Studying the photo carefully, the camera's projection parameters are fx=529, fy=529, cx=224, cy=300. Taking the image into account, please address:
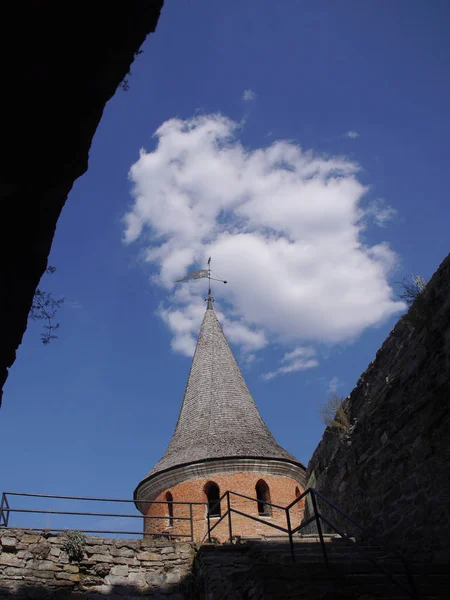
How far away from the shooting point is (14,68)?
269cm

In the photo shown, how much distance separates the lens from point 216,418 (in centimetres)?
1981

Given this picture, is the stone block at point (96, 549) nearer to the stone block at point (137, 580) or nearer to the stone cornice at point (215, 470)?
the stone block at point (137, 580)

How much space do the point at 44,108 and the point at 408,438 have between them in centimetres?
720

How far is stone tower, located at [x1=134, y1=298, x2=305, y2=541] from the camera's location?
1680 cm

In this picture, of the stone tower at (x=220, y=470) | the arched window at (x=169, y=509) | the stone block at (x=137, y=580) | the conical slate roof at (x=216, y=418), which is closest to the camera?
the stone block at (x=137, y=580)

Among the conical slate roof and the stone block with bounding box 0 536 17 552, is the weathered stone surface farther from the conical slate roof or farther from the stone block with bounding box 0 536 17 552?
the conical slate roof

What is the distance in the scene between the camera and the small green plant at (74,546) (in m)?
9.87

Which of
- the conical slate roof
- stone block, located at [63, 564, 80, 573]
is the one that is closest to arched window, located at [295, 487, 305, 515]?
the conical slate roof

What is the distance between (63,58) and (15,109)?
15.6 inches

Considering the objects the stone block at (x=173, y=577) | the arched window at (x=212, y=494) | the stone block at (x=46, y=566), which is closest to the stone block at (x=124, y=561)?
the stone block at (x=173, y=577)

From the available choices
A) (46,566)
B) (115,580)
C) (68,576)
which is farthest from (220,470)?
(46,566)

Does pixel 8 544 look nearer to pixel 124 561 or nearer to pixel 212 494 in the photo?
pixel 124 561

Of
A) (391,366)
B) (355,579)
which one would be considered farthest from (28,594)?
(391,366)

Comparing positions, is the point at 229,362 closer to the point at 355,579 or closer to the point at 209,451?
the point at 209,451
